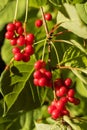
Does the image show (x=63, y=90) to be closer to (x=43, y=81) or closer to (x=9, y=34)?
(x=43, y=81)

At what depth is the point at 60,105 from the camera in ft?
5.64

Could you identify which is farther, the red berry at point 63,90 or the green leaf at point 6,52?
the green leaf at point 6,52

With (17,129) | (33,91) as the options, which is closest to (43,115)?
(17,129)

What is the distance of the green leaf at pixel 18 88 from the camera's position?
1.86 meters

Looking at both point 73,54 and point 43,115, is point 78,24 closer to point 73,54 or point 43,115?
point 73,54

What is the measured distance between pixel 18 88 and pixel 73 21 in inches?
19.1

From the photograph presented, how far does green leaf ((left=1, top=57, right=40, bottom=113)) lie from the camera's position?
1.86 meters

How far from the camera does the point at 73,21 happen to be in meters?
1.57

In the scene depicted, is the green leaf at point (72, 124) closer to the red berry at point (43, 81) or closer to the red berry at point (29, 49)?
the red berry at point (43, 81)

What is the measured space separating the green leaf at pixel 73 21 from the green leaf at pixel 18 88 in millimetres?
347

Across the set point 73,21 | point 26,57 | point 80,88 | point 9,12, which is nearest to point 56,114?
point 26,57

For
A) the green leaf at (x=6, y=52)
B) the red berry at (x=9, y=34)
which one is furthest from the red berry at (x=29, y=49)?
the green leaf at (x=6, y=52)

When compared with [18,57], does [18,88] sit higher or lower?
lower

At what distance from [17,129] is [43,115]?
15cm
